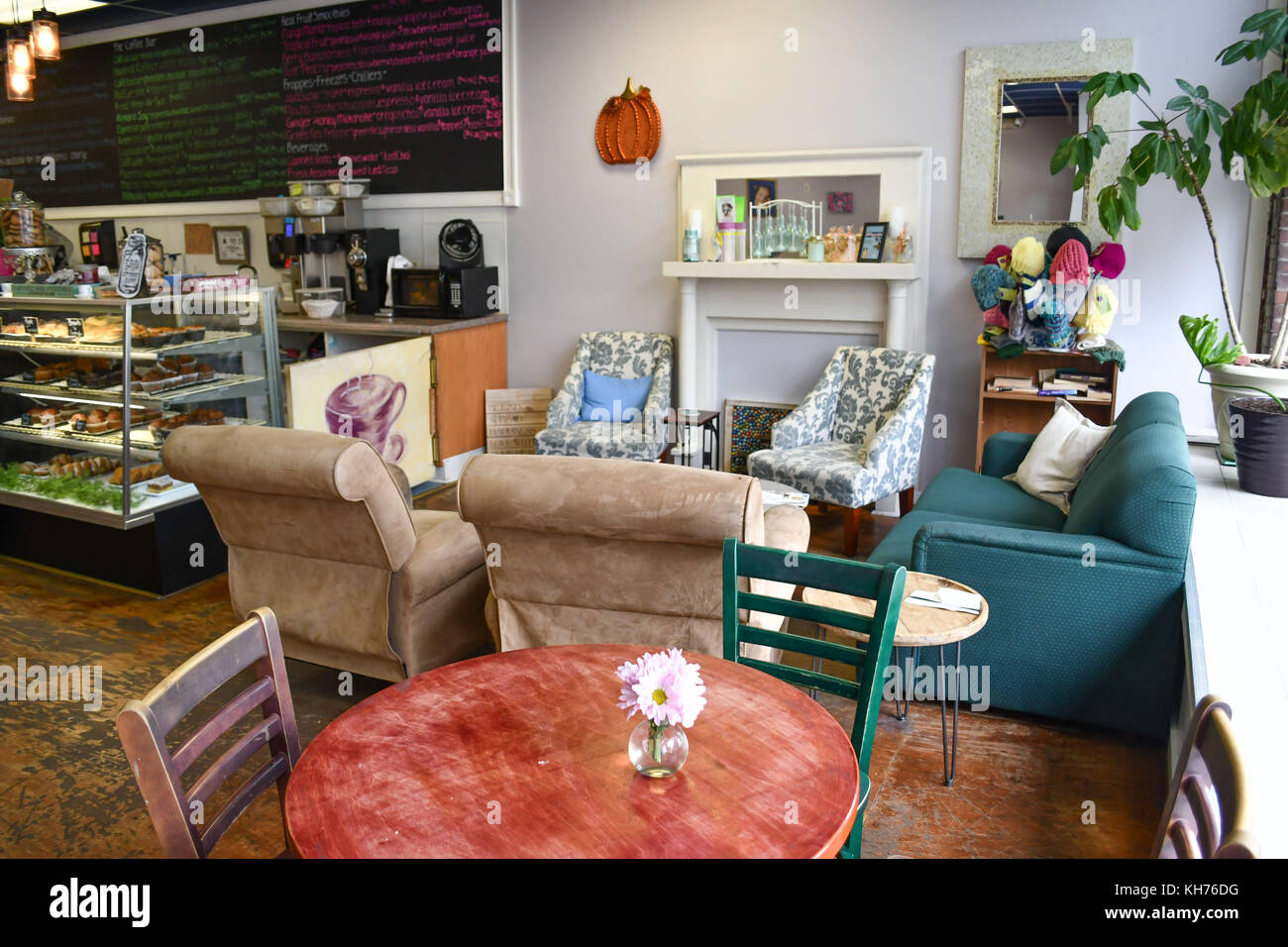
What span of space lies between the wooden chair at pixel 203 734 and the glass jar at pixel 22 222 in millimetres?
4282

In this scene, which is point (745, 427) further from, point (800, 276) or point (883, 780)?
point (883, 780)

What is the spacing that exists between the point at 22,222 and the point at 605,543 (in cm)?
407

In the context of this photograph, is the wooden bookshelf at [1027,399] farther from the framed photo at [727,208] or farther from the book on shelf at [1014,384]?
the framed photo at [727,208]

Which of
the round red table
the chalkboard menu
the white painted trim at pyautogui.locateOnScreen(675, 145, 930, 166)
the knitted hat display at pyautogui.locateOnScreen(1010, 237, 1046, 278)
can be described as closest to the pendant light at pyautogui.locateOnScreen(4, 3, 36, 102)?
the chalkboard menu

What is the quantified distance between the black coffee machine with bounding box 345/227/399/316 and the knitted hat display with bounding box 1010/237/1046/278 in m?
3.93

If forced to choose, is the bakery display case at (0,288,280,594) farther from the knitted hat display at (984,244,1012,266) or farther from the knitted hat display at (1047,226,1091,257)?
the knitted hat display at (1047,226,1091,257)

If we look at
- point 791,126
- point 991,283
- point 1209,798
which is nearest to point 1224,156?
point 991,283

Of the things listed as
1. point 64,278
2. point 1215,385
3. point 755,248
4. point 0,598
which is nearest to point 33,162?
point 64,278

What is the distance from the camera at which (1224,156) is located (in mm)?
4113

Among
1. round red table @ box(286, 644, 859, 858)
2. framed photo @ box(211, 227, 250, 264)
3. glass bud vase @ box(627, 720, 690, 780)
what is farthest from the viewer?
framed photo @ box(211, 227, 250, 264)

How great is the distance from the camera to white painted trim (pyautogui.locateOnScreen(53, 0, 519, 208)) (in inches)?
248

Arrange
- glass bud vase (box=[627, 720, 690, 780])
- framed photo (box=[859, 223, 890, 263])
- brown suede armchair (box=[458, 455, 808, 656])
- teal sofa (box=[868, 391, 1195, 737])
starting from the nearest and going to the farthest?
glass bud vase (box=[627, 720, 690, 780]) → brown suede armchair (box=[458, 455, 808, 656]) → teal sofa (box=[868, 391, 1195, 737]) → framed photo (box=[859, 223, 890, 263])

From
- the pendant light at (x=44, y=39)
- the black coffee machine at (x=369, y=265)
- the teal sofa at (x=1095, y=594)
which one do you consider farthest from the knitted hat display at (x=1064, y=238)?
the pendant light at (x=44, y=39)
